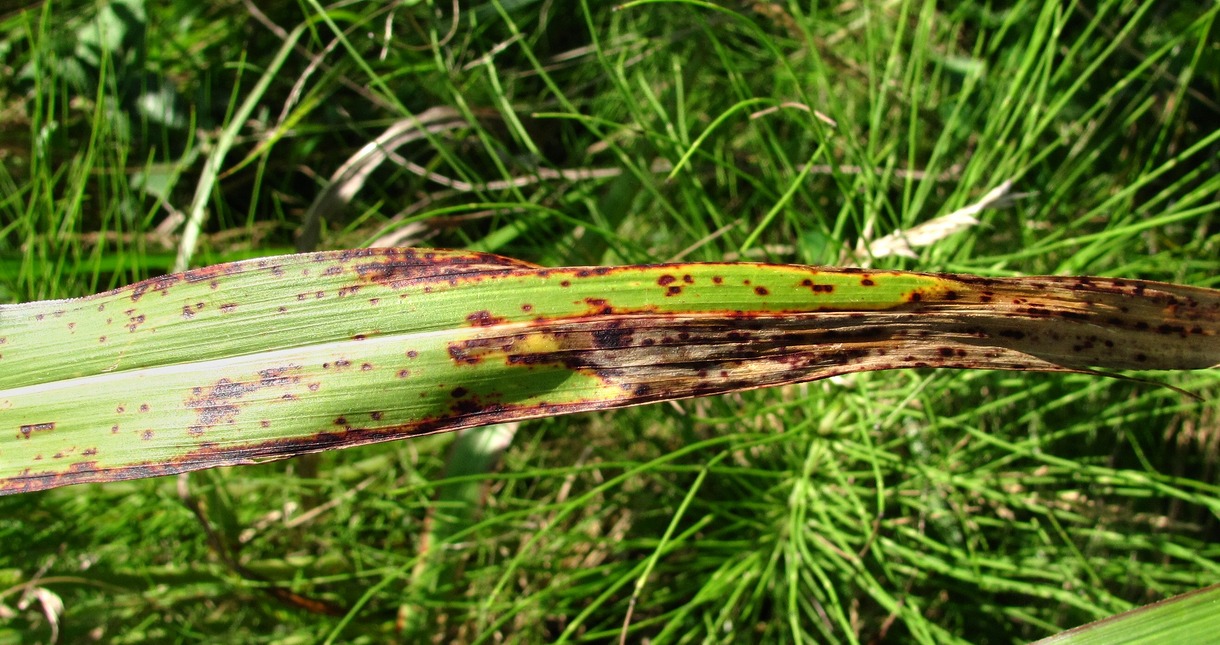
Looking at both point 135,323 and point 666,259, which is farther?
point 666,259

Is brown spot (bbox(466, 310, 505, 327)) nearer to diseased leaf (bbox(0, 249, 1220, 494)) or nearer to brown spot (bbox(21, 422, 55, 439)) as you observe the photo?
diseased leaf (bbox(0, 249, 1220, 494))

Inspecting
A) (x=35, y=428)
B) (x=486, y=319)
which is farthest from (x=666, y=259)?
(x=35, y=428)

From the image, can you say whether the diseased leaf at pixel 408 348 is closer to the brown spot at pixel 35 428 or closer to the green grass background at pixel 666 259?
the brown spot at pixel 35 428

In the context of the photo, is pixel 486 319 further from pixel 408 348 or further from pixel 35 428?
pixel 35 428

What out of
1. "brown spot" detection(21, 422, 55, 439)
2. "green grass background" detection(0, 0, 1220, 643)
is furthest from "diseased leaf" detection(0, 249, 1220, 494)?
"green grass background" detection(0, 0, 1220, 643)

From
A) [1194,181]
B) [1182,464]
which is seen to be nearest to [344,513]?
[1182,464]

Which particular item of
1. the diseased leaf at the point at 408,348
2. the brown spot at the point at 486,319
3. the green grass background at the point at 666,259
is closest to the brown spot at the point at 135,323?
the diseased leaf at the point at 408,348

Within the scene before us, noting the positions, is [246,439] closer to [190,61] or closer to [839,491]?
[839,491]
